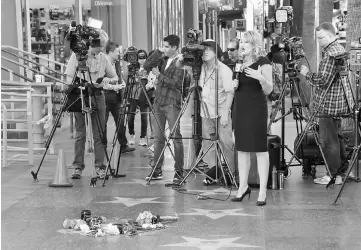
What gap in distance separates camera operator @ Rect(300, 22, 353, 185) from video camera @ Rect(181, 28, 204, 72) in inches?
48.6

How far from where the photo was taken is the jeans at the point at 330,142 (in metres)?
10.3

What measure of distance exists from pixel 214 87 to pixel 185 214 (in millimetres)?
2402

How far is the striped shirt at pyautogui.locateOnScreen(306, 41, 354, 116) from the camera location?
980cm

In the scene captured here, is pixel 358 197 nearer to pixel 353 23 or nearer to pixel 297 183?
pixel 297 183

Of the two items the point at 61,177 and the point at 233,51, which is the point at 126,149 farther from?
the point at 61,177

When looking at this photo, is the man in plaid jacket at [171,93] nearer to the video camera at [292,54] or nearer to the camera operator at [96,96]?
the camera operator at [96,96]

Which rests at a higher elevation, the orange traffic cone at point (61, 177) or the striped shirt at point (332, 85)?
the striped shirt at point (332, 85)

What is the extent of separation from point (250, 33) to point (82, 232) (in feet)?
9.36

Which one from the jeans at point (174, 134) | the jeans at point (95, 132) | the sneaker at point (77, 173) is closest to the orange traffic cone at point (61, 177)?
the sneaker at point (77, 173)

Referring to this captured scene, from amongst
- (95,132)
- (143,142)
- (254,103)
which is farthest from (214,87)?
(143,142)

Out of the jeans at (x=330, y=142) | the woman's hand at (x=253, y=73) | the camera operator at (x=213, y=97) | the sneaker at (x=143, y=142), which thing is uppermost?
the woman's hand at (x=253, y=73)

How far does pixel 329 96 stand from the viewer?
394 inches

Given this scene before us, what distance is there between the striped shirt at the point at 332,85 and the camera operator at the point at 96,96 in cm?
265

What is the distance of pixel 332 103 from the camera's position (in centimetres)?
999
